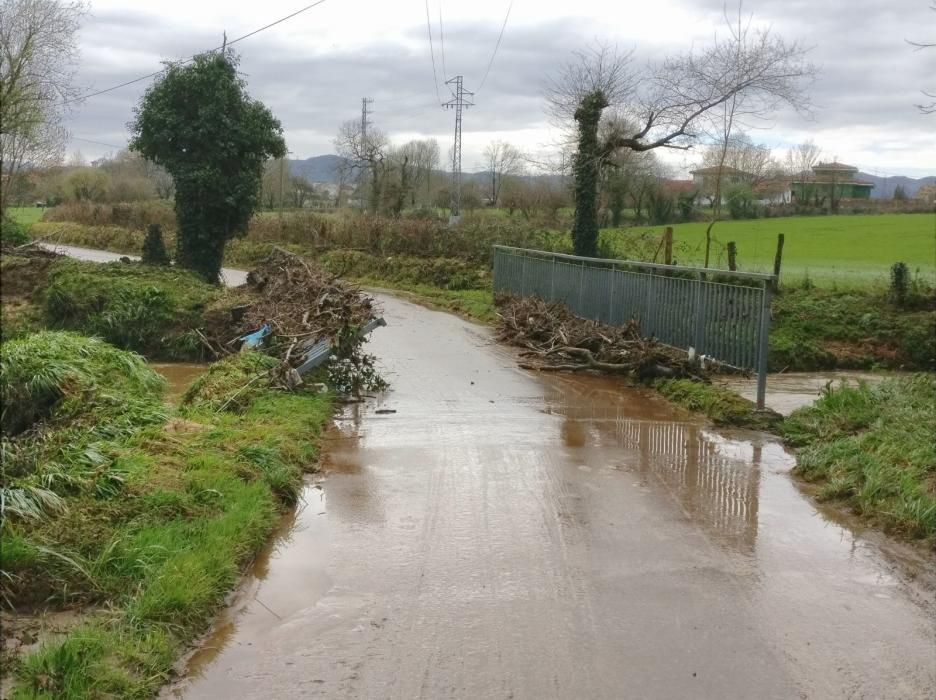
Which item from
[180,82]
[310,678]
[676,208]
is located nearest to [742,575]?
[310,678]

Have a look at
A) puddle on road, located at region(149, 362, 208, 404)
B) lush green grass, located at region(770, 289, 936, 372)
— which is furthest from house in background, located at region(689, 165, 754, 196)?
puddle on road, located at region(149, 362, 208, 404)

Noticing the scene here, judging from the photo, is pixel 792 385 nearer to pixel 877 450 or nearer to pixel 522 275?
pixel 877 450

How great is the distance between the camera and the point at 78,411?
8336 millimetres

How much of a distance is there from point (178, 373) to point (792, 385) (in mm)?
9875

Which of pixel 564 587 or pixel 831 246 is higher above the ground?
pixel 831 246

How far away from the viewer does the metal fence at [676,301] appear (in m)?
11.9

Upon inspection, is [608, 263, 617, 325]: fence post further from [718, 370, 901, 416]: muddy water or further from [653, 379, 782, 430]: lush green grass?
[653, 379, 782, 430]: lush green grass

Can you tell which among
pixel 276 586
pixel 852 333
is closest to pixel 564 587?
pixel 276 586

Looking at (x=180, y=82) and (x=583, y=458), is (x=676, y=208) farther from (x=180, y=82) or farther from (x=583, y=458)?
(x=583, y=458)

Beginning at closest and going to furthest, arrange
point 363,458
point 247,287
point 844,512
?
1. point 844,512
2. point 363,458
3. point 247,287

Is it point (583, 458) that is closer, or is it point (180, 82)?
point (583, 458)

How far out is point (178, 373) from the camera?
48.1 feet

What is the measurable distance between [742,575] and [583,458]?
3.22 meters

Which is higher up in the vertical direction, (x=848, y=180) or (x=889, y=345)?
(x=848, y=180)
